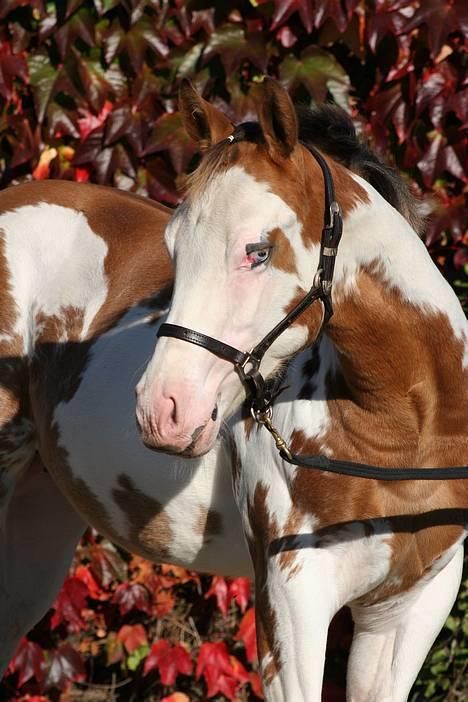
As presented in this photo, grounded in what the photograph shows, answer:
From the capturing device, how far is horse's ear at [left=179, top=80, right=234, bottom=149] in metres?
2.21

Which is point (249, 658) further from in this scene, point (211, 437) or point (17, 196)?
point (211, 437)

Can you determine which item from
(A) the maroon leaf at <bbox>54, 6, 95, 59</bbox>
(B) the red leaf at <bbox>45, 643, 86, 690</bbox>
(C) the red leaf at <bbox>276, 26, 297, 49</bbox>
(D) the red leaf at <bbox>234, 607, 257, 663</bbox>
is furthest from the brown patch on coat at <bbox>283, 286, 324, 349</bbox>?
(B) the red leaf at <bbox>45, 643, 86, 690</bbox>

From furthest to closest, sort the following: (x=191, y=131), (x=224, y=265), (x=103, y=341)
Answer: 1. (x=103, y=341)
2. (x=191, y=131)
3. (x=224, y=265)

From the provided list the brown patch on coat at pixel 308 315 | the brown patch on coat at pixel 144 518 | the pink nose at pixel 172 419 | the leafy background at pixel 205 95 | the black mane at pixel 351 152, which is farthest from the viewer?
the leafy background at pixel 205 95

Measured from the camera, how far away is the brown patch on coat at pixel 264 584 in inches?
94.0

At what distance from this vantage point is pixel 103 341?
305 cm

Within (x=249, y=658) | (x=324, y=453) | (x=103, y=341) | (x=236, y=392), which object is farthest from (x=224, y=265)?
(x=249, y=658)

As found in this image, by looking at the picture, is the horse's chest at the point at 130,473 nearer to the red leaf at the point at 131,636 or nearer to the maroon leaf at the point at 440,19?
the red leaf at the point at 131,636

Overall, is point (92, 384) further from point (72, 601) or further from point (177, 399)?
point (72, 601)

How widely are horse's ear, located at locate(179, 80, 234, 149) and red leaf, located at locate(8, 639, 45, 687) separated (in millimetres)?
2717

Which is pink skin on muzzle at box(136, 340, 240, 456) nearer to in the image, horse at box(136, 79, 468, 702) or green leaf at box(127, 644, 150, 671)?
horse at box(136, 79, 468, 702)

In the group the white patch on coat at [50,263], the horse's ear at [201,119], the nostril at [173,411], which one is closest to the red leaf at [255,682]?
the white patch on coat at [50,263]

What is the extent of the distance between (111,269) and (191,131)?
98 centimetres

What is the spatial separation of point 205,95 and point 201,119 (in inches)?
64.8
